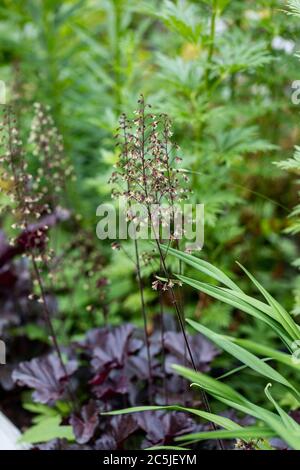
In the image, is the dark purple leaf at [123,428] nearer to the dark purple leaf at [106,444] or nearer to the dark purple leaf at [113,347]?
the dark purple leaf at [106,444]

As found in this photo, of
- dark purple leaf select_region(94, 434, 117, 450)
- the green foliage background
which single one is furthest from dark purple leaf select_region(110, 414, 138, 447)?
the green foliage background

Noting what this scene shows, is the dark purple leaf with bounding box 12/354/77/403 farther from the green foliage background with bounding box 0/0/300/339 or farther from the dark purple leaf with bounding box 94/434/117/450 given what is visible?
the green foliage background with bounding box 0/0/300/339

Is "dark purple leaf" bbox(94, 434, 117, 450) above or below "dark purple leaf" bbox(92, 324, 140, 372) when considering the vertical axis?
below

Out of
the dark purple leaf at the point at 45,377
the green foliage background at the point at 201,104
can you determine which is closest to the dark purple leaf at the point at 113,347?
the dark purple leaf at the point at 45,377

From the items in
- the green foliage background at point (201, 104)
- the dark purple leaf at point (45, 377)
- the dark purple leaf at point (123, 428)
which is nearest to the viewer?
the dark purple leaf at point (123, 428)

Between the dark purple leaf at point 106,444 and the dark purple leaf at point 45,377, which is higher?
the dark purple leaf at point 45,377

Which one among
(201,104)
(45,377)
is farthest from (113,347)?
(201,104)

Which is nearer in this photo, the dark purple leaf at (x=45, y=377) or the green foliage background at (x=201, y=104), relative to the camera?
the dark purple leaf at (x=45, y=377)

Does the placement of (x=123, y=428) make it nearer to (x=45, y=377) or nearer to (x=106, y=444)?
(x=106, y=444)

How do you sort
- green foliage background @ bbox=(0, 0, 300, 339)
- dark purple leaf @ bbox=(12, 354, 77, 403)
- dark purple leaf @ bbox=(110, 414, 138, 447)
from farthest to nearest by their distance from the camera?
green foliage background @ bbox=(0, 0, 300, 339) < dark purple leaf @ bbox=(12, 354, 77, 403) < dark purple leaf @ bbox=(110, 414, 138, 447)

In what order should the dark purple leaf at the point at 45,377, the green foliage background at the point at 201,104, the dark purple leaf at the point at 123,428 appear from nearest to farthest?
1. the dark purple leaf at the point at 123,428
2. the dark purple leaf at the point at 45,377
3. the green foliage background at the point at 201,104

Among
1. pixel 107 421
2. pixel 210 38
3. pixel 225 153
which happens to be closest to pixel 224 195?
pixel 225 153
